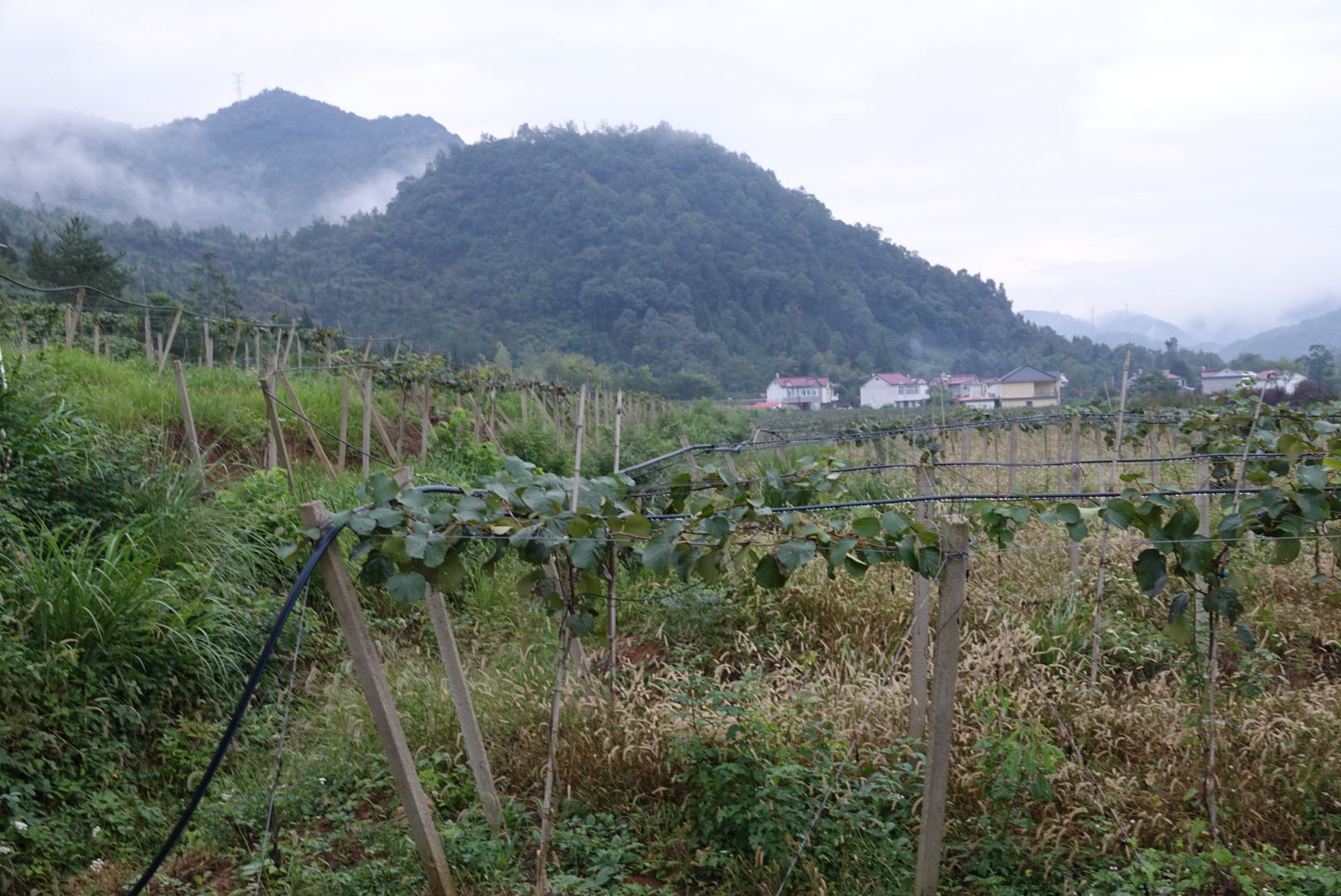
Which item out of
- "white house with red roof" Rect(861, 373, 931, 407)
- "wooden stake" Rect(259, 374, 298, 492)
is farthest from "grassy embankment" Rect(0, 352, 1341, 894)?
"white house with red roof" Rect(861, 373, 931, 407)

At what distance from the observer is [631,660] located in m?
4.63

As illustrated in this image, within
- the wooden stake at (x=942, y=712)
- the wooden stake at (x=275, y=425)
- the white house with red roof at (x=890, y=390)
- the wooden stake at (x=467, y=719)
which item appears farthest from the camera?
the white house with red roof at (x=890, y=390)

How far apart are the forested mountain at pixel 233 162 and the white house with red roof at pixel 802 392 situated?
53.2 metres

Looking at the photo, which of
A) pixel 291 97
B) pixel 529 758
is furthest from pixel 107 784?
pixel 291 97

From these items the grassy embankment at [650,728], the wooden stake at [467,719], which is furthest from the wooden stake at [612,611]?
the wooden stake at [467,719]

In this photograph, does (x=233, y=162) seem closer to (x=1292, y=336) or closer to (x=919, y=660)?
(x=1292, y=336)

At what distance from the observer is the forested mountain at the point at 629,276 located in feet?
148

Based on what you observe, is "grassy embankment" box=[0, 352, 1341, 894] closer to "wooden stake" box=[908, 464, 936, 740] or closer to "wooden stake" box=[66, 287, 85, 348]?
"wooden stake" box=[908, 464, 936, 740]

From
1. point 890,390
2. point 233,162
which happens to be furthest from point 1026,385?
point 233,162

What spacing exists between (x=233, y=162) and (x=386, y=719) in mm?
117937

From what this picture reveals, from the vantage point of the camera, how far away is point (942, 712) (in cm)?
265

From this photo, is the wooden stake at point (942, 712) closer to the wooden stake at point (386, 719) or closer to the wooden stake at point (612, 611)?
→ the wooden stake at point (612, 611)

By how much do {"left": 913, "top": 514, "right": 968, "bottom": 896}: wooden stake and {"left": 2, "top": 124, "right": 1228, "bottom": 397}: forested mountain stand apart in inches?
1529

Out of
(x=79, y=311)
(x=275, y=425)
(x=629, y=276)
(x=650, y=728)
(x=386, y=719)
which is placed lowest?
(x=650, y=728)
